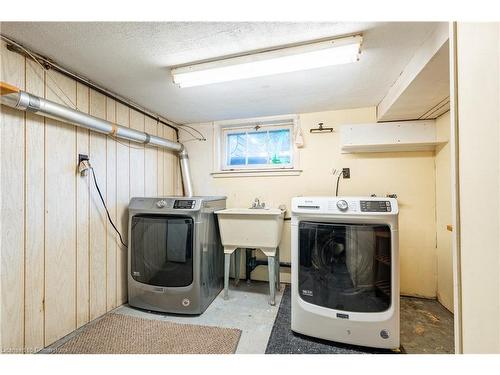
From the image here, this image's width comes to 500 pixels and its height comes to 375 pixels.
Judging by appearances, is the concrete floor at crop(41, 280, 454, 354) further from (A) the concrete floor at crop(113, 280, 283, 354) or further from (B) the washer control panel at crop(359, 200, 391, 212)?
(B) the washer control panel at crop(359, 200, 391, 212)

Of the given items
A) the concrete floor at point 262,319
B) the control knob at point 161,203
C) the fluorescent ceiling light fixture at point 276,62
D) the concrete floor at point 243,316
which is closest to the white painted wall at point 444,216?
the concrete floor at point 262,319

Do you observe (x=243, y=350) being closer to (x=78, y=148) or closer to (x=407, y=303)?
(x=407, y=303)

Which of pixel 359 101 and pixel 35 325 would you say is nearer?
pixel 35 325

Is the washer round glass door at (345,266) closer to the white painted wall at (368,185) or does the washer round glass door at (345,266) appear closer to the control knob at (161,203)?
the white painted wall at (368,185)

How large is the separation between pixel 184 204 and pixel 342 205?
132 cm

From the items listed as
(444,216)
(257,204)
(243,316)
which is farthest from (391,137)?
(243,316)

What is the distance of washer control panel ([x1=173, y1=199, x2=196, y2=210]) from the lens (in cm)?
188

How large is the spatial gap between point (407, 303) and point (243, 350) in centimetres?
176

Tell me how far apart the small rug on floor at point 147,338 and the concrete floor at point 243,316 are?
0.07m

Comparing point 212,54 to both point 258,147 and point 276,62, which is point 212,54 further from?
point 258,147

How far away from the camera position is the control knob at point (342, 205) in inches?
57.4

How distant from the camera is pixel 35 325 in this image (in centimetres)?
135

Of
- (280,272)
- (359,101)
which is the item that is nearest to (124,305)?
(280,272)

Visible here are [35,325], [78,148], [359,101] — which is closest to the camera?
[35,325]
